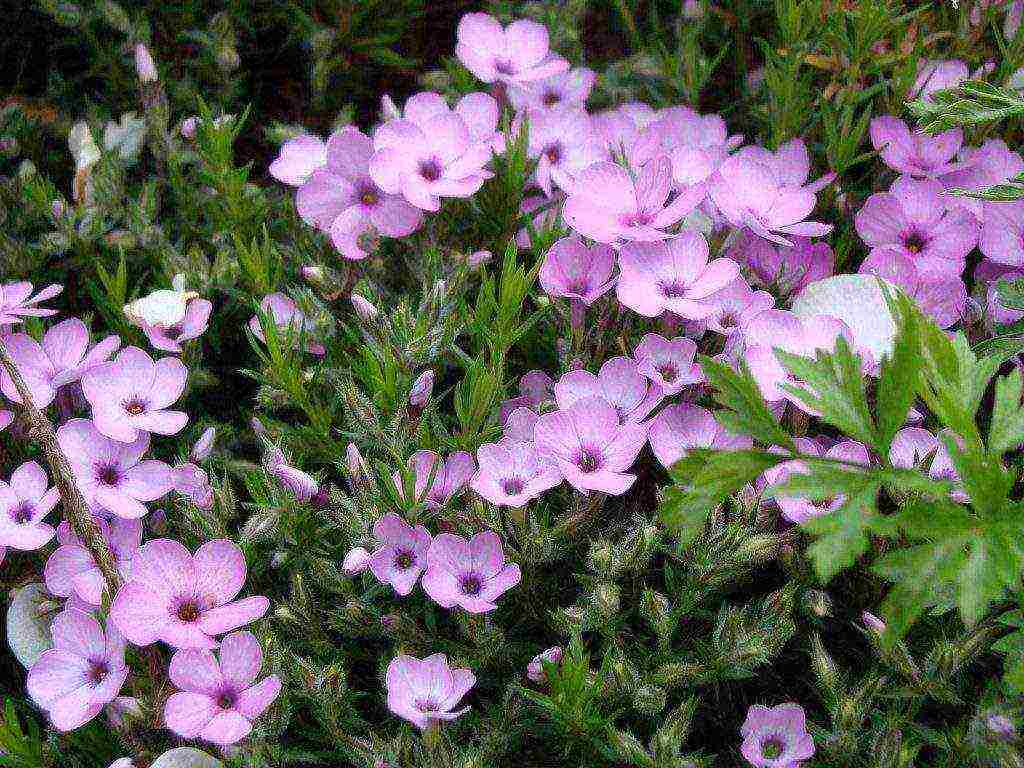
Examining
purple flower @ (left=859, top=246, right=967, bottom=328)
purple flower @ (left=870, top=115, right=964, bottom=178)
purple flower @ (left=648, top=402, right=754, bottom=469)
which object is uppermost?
purple flower @ (left=870, top=115, right=964, bottom=178)

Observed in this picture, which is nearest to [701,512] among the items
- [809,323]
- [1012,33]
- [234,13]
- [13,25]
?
[809,323]

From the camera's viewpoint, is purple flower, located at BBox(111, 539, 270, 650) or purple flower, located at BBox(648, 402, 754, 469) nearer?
purple flower, located at BBox(111, 539, 270, 650)

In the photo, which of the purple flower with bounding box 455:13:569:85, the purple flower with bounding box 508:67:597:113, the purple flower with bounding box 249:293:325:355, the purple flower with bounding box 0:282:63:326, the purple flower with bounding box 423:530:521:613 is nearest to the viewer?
the purple flower with bounding box 423:530:521:613

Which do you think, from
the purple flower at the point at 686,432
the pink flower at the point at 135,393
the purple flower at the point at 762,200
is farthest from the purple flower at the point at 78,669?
the purple flower at the point at 762,200

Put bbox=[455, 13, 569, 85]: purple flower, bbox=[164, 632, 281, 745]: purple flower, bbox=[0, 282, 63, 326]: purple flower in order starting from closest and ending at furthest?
bbox=[164, 632, 281, 745]: purple flower < bbox=[0, 282, 63, 326]: purple flower < bbox=[455, 13, 569, 85]: purple flower

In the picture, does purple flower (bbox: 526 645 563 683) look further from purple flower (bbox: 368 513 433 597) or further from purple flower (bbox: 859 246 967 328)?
purple flower (bbox: 859 246 967 328)

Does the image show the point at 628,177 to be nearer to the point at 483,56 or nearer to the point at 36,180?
the point at 483,56

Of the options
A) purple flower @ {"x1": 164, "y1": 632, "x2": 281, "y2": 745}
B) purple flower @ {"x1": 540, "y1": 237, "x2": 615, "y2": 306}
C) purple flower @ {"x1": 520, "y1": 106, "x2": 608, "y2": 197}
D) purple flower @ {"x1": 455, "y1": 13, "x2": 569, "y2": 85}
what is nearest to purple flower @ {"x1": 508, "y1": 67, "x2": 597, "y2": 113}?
purple flower @ {"x1": 455, "y1": 13, "x2": 569, "y2": 85}

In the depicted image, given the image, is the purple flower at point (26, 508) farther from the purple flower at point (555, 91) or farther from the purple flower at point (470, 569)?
the purple flower at point (555, 91)
